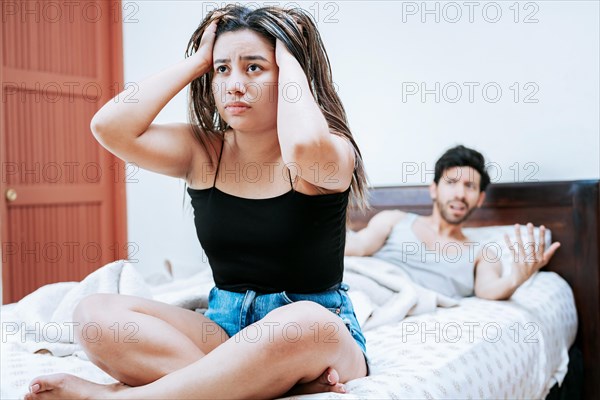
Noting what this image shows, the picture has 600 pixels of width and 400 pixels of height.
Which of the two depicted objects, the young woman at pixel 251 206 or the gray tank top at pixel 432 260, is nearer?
the young woman at pixel 251 206

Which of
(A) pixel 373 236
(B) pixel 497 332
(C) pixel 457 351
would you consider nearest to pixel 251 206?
(C) pixel 457 351

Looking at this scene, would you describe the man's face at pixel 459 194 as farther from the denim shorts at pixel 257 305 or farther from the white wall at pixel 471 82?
the denim shorts at pixel 257 305

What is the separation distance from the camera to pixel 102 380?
1.39m

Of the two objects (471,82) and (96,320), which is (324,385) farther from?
(471,82)

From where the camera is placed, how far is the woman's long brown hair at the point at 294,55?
51.7 inches

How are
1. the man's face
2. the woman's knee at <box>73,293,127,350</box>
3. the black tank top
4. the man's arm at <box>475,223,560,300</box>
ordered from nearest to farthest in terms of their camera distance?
the woman's knee at <box>73,293,127,350</box> → the black tank top → the man's arm at <box>475,223,560,300</box> → the man's face

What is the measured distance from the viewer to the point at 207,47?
53.8 inches

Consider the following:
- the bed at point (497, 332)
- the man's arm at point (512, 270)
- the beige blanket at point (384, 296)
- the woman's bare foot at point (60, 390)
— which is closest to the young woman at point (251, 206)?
the woman's bare foot at point (60, 390)

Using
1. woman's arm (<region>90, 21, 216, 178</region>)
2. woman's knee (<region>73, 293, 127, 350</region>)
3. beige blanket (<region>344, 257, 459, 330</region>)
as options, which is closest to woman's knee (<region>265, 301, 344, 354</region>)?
woman's knee (<region>73, 293, 127, 350</region>)

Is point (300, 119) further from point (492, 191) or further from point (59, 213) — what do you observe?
point (59, 213)

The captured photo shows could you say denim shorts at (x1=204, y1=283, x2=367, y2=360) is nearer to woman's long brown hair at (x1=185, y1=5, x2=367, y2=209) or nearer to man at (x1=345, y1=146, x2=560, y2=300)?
woman's long brown hair at (x1=185, y1=5, x2=367, y2=209)

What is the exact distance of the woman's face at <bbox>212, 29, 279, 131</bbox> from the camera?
1.27 m

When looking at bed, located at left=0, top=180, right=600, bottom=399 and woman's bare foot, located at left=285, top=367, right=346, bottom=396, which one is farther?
bed, located at left=0, top=180, right=600, bottom=399

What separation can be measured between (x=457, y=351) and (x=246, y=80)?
0.78m
